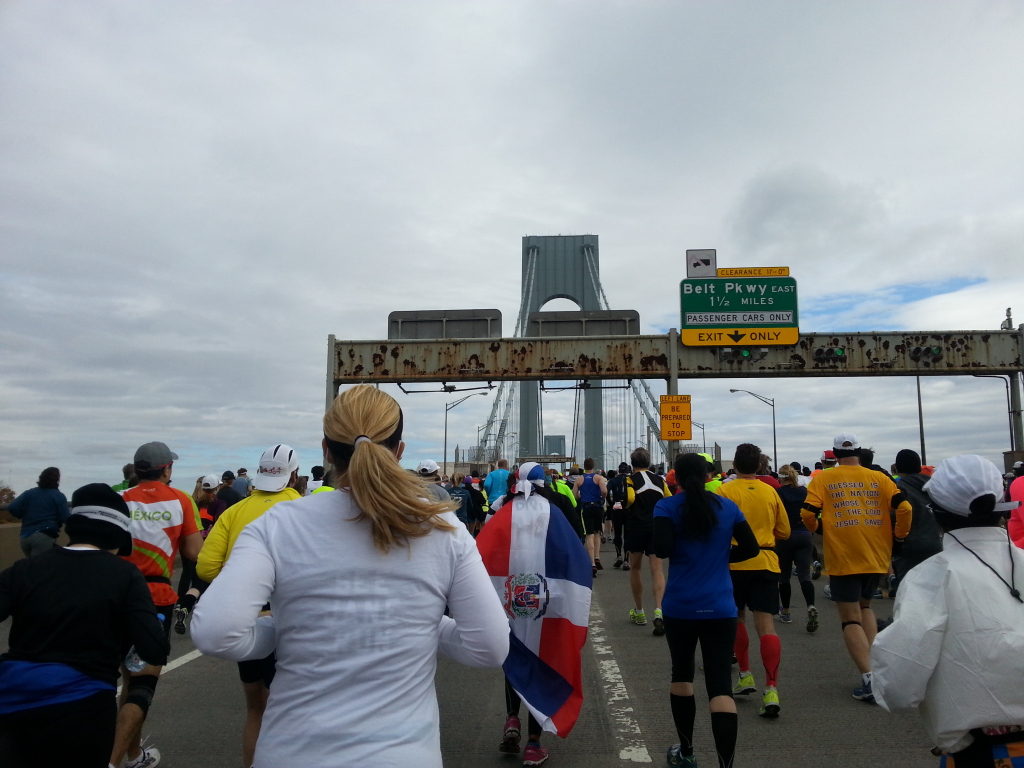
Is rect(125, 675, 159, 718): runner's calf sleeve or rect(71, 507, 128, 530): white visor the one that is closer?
rect(71, 507, 128, 530): white visor

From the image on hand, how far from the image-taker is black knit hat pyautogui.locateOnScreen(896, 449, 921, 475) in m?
6.58

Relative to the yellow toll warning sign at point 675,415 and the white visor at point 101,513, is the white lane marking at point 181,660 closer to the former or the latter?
the white visor at point 101,513

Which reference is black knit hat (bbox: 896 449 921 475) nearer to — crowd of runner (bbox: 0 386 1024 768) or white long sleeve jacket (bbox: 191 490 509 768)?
crowd of runner (bbox: 0 386 1024 768)

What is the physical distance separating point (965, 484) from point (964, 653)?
514 mm

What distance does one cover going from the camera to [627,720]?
508 centimetres

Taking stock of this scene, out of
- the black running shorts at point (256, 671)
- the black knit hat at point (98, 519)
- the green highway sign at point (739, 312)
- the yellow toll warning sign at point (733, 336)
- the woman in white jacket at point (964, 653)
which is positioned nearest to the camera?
the woman in white jacket at point (964, 653)

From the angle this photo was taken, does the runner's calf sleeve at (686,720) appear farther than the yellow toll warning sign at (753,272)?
No

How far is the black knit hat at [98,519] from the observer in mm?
2959

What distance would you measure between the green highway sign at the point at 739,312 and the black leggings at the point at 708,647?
53.1 feet

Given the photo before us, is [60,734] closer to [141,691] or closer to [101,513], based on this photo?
[101,513]

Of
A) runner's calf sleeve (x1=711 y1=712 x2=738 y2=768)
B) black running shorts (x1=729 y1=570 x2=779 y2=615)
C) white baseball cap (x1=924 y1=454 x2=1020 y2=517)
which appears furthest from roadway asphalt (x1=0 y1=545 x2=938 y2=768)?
white baseball cap (x1=924 y1=454 x2=1020 y2=517)

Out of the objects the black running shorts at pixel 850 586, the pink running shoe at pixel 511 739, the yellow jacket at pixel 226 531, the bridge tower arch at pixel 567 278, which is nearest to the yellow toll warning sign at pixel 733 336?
the black running shorts at pixel 850 586

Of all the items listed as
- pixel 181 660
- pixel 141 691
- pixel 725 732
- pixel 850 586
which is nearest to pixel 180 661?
pixel 181 660

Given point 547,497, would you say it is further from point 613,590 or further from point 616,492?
point 616,492
